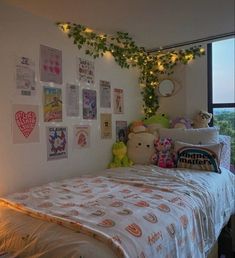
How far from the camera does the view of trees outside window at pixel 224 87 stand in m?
3.05

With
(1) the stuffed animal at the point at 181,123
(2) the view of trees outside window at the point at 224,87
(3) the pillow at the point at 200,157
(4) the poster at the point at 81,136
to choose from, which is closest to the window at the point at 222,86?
(2) the view of trees outside window at the point at 224,87

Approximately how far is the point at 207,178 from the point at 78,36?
1.71 m

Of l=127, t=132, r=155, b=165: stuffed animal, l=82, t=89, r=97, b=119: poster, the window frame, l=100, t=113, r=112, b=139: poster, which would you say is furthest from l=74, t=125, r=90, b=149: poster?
the window frame

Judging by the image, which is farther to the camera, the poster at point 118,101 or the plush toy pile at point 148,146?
the poster at point 118,101

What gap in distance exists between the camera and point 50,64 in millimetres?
2199

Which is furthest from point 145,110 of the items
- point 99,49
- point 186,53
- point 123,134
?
point 99,49

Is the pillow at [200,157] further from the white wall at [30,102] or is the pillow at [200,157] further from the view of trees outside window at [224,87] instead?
the white wall at [30,102]

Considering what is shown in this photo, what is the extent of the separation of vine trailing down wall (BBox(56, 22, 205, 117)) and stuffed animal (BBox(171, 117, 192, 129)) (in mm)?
365

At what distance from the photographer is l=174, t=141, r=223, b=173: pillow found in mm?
2432

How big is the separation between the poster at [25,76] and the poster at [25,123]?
0.39 ft

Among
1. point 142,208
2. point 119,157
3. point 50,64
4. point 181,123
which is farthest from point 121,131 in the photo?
point 142,208

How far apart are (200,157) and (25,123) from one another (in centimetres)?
159

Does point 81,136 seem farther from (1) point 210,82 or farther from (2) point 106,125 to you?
(1) point 210,82

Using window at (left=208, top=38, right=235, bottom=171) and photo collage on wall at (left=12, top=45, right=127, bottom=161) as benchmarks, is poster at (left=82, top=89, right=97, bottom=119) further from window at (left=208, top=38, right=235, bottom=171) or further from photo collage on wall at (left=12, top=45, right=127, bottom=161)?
window at (left=208, top=38, right=235, bottom=171)
